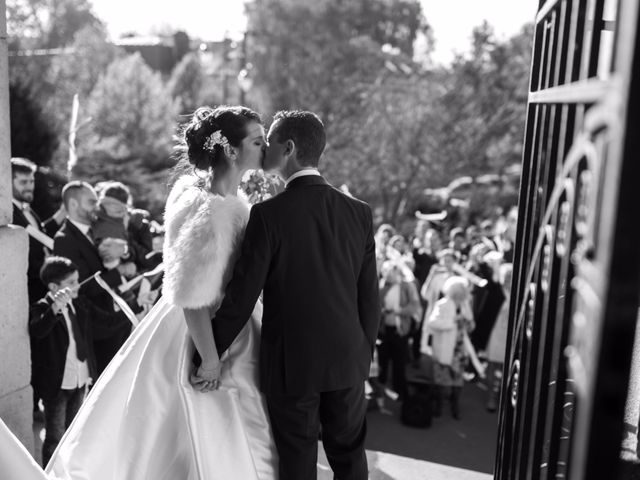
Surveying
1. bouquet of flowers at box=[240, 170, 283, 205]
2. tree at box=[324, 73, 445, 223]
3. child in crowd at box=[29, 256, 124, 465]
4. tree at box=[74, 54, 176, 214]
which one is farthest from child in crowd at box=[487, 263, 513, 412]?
tree at box=[324, 73, 445, 223]

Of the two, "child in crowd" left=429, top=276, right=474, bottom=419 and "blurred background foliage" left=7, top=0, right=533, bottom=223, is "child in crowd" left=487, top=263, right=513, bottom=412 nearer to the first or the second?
"child in crowd" left=429, top=276, right=474, bottom=419

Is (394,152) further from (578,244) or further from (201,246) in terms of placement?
(578,244)

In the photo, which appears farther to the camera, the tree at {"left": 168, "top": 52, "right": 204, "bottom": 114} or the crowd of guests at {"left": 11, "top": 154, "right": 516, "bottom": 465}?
the tree at {"left": 168, "top": 52, "right": 204, "bottom": 114}

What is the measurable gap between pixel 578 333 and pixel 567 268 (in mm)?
572

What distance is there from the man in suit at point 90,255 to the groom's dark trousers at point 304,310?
193 centimetres

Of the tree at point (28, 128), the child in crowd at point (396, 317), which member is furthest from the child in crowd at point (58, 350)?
the tree at point (28, 128)

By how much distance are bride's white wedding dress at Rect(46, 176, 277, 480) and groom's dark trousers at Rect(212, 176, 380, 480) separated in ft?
0.31

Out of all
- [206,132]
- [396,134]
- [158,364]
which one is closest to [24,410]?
[158,364]

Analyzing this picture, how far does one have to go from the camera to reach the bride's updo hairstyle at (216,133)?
3.00 meters

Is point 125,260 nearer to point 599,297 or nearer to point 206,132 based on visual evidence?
point 206,132

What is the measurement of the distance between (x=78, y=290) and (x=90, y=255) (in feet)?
1.13

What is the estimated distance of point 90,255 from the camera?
474 centimetres

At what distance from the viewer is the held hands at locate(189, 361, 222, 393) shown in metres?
2.91

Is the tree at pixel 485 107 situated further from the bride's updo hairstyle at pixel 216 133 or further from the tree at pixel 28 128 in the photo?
the bride's updo hairstyle at pixel 216 133
